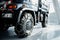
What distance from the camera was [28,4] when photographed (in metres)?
5.62

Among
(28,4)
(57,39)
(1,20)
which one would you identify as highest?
(28,4)

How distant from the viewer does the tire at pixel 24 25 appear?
17.5 ft

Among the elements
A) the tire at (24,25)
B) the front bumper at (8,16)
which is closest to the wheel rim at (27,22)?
the tire at (24,25)

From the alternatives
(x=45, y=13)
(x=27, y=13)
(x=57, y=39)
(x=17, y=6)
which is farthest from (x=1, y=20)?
(x=45, y=13)

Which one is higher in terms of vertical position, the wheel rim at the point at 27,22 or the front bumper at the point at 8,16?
the front bumper at the point at 8,16

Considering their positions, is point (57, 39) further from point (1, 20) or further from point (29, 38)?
point (1, 20)

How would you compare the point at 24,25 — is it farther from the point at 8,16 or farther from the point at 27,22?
the point at 8,16

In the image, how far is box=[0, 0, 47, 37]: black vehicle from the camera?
4891 millimetres

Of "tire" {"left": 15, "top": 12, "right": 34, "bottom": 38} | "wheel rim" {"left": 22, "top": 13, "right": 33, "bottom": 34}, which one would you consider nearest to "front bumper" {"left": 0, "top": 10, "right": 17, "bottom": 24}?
"tire" {"left": 15, "top": 12, "right": 34, "bottom": 38}

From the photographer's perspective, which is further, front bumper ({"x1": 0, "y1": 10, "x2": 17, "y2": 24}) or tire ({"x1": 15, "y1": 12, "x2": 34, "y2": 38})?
tire ({"x1": 15, "y1": 12, "x2": 34, "y2": 38})

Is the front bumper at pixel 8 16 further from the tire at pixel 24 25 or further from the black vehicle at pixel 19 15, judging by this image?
the tire at pixel 24 25

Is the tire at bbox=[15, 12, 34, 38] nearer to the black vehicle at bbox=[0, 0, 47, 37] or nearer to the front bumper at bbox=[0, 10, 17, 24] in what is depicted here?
the black vehicle at bbox=[0, 0, 47, 37]

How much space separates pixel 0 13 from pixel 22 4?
0.81 m

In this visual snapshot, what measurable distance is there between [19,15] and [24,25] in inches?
14.3
